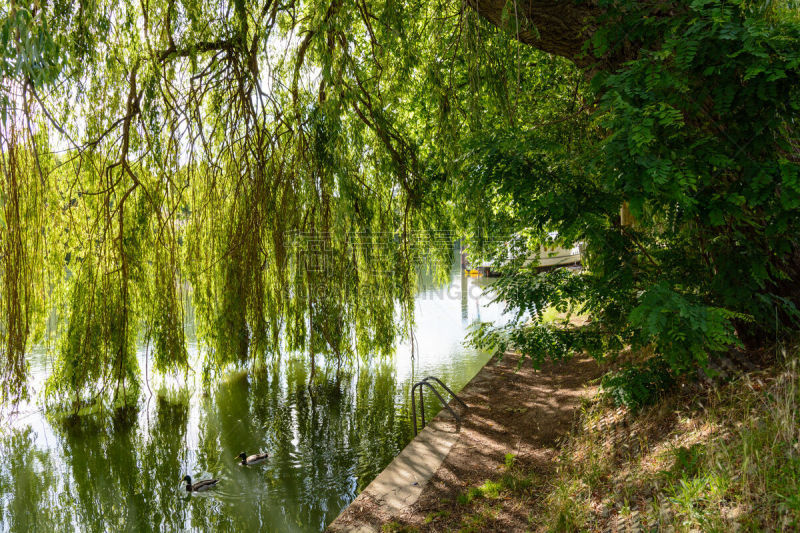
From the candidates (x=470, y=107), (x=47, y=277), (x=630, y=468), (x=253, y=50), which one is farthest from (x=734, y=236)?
(x=47, y=277)

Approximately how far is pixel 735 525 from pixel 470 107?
3.00m

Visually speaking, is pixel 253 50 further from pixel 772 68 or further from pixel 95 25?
pixel 772 68

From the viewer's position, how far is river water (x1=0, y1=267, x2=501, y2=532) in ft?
14.2

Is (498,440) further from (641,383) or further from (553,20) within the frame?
(553,20)

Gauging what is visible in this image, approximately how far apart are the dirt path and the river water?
828mm

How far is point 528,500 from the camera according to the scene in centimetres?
335

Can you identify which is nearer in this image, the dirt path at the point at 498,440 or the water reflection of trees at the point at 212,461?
the dirt path at the point at 498,440

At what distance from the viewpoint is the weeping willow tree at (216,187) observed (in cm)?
375

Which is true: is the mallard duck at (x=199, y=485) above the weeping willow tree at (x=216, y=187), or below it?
below

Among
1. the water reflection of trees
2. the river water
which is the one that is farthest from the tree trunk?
the water reflection of trees

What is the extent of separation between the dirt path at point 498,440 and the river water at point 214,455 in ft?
2.72

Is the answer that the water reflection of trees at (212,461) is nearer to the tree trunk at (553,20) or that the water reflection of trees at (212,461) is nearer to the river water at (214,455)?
the river water at (214,455)

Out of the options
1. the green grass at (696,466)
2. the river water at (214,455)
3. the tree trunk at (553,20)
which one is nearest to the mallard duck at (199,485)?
the river water at (214,455)

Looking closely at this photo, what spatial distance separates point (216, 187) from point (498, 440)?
324 centimetres
